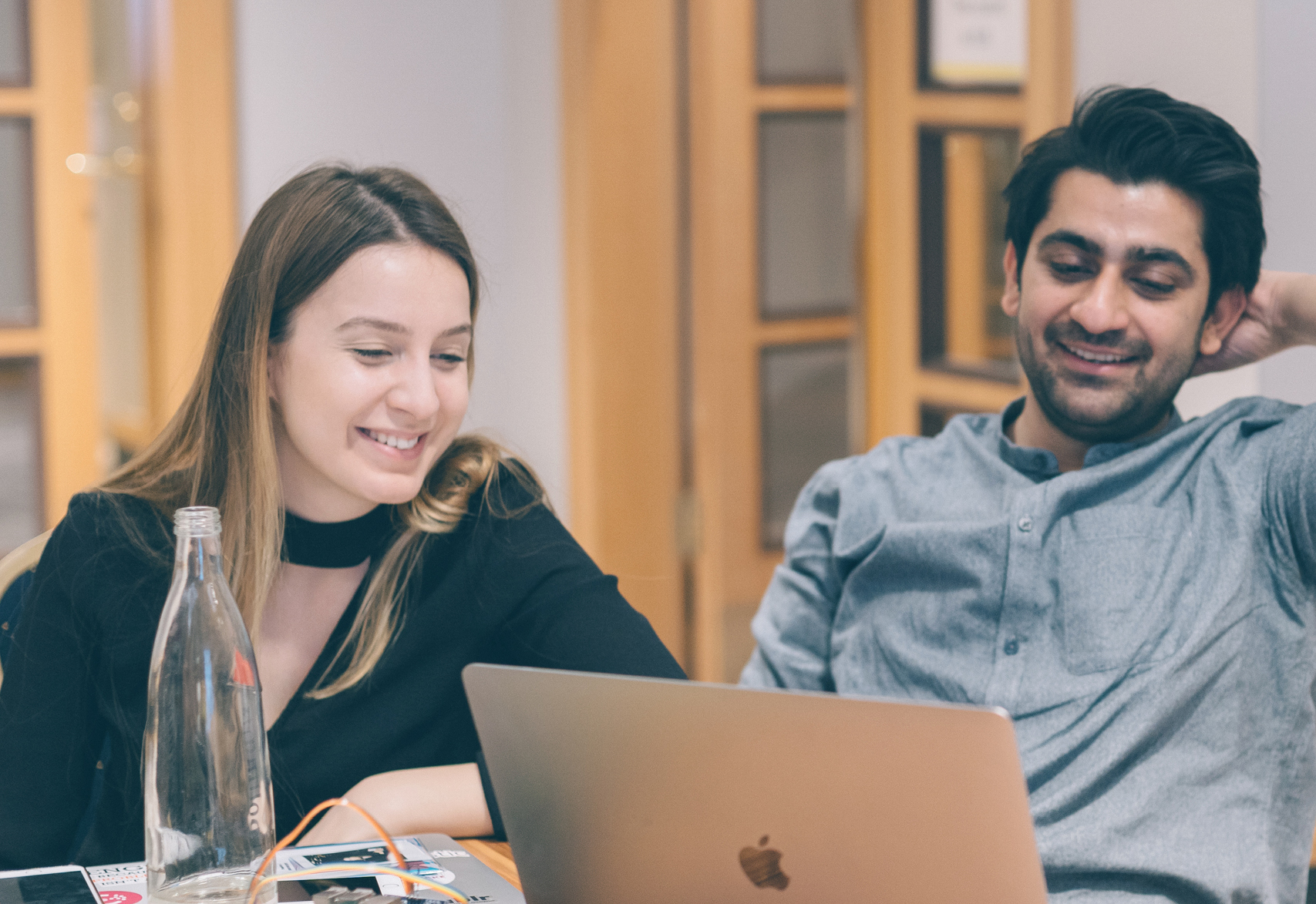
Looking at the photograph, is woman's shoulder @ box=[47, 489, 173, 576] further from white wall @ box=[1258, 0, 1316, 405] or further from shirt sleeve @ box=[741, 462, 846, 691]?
white wall @ box=[1258, 0, 1316, 405]

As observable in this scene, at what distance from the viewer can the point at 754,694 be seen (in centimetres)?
73

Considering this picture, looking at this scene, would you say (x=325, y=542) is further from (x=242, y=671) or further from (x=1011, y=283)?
(x=1011, y=283)

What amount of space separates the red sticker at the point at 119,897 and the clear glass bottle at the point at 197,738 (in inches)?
0.6

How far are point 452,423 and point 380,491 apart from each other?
9 centimetres

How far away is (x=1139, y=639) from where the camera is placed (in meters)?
1.33

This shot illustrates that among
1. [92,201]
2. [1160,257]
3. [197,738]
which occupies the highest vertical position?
[92,201]

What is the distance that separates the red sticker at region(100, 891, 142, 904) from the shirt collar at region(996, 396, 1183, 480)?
985 mm

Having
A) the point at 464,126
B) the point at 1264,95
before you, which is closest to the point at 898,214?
the point at 464,126

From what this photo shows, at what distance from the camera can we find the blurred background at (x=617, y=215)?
304cm

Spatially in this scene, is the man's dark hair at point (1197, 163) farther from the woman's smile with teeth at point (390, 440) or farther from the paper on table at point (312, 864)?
the paper on table at point (312, 864)

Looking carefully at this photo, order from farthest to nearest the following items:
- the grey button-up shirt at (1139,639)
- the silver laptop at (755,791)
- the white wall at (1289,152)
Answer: the white wall at (1289,152), the grey button-up shirt at (1139,639), the silver laptop at (755,791)

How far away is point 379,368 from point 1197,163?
0.87 meters

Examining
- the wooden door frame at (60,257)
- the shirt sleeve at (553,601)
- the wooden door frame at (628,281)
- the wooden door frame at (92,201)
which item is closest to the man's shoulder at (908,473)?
the shirt sleeve at (553,601)

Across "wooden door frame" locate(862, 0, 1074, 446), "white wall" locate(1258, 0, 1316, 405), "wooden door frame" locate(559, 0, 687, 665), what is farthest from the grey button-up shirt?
"wooden door frame" locate(559, 0, 687, 665)
